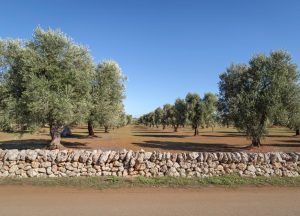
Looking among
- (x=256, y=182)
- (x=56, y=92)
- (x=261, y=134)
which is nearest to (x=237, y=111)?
(x=261, y=134)

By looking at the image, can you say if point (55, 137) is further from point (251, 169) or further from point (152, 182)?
point (251, 169)

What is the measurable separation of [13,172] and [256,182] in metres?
11.6

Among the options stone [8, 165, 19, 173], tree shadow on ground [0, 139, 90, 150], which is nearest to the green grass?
stone [8, 165, 19, 173]

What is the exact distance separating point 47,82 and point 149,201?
20.1 meters

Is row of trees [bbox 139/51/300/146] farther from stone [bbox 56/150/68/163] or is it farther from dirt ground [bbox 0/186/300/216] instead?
stone [bbox 56/150/68/163]

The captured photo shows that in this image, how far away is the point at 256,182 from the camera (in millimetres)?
14211

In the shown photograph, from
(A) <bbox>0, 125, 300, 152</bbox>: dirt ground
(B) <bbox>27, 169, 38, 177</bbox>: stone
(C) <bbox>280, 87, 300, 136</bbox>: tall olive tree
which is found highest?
(C) <bbox>280, 87, 300, 136</bbox>: tall olive tree

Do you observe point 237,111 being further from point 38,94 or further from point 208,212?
point 208,212

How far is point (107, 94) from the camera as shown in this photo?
44.7 metres

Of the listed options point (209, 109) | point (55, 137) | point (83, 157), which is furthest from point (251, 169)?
point (209, 109)

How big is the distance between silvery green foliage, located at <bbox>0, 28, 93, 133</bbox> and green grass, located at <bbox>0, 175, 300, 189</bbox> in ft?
44.2

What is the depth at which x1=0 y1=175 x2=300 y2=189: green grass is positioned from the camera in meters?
13.8

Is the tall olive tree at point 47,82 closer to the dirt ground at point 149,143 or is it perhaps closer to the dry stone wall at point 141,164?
the dirt ground at point 149,143

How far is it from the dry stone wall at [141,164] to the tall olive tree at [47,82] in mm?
12006
